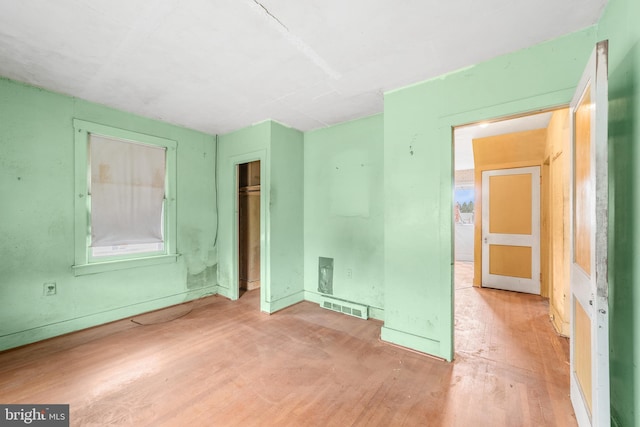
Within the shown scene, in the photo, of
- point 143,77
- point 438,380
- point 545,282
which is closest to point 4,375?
point 143,77

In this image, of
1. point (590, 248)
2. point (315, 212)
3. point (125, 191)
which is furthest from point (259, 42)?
point (125, 191)

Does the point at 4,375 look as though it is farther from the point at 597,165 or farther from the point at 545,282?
the point at 545,282

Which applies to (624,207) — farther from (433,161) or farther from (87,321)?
(87,321)

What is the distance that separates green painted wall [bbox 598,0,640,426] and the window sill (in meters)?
4.64

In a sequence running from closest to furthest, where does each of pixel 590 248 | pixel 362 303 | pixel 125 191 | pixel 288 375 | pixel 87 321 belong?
pixel 590 248 < pixel 288 375 < pixel 87 321 < pixel 125 191 < pixel 362 303

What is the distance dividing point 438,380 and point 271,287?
2.29 m

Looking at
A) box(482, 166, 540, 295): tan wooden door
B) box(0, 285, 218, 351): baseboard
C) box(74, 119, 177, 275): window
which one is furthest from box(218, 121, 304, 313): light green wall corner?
box(482, 166, 540, 295): tan wooden door

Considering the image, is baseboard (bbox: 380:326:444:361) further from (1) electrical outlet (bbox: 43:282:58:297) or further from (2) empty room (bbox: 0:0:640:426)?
(1) electrical outlet (bbox: 43:282:58:297)

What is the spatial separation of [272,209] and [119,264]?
211 centimetres

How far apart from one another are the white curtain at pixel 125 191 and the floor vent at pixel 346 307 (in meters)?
2.68

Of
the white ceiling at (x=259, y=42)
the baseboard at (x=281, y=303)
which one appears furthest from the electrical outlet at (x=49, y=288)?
the baseboard at (x=281, y=303)

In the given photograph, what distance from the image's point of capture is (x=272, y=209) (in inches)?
145

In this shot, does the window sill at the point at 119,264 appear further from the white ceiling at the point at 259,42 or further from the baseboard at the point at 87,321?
the white ceiling at the point at 259,42

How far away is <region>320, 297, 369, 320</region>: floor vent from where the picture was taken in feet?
11.2
